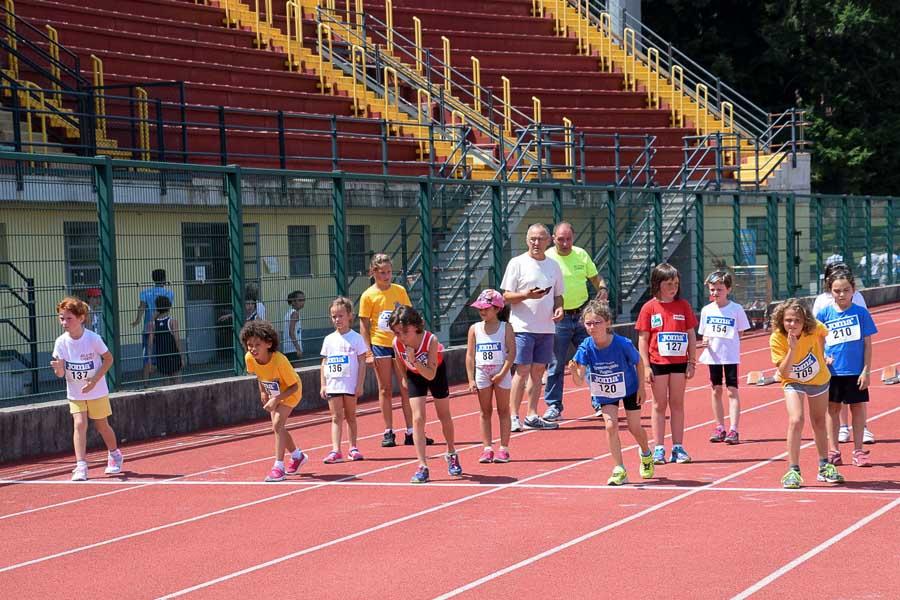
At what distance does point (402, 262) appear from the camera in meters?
18.4

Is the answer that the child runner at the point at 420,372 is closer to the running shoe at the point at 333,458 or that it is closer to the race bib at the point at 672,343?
the running shoe at the point at 333,458

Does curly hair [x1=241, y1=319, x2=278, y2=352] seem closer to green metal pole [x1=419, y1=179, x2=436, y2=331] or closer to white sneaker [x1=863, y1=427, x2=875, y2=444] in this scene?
white sneaker [x1=863, y1=427, x2=875, y2=444]

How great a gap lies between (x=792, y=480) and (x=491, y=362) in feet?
9.31

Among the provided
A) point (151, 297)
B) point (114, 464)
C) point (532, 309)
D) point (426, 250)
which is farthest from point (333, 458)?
point (426, 250)

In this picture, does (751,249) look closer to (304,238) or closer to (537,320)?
(304,238)

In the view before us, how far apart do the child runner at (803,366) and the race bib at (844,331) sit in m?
0.84

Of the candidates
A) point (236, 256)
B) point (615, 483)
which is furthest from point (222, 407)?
point (615, 483)

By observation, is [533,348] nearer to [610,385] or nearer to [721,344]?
[721,344]

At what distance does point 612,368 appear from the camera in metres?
10.2

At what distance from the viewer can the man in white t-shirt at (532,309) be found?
1314cm

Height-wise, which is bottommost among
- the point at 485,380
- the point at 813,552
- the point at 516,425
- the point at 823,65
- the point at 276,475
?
the point at 813,552

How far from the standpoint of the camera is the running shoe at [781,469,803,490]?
964 cm

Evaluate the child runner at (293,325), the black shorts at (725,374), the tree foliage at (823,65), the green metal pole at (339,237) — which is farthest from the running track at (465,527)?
the tree foliage at (823,65)

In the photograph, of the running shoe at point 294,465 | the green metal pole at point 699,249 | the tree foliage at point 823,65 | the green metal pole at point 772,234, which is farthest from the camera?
the tree foliage at point 823,65
